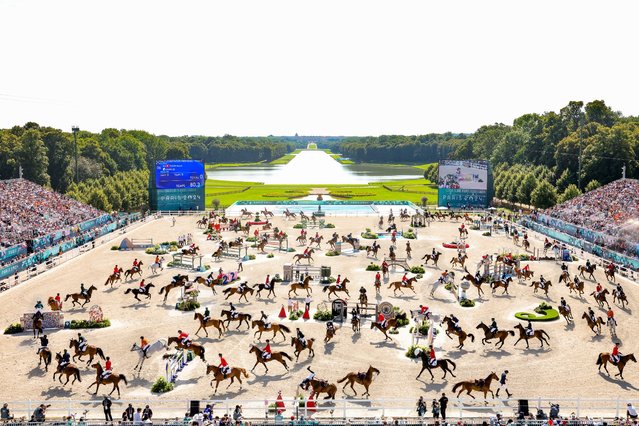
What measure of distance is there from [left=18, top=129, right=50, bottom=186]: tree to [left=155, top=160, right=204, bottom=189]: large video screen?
70.9 feet

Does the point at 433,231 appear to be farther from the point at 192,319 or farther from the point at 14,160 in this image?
the point at 14,160

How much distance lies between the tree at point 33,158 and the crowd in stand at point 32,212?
23.8m

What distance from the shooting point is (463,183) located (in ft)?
265

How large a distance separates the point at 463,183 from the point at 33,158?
204ft

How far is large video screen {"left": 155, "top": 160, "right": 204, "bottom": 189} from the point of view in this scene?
77.4m

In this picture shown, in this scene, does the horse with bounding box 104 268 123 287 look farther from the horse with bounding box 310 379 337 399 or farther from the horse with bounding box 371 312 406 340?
the horse with bounding box 310 379 337 399

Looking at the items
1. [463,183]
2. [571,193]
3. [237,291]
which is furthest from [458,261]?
[571,193]

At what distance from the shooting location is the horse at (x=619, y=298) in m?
33.8

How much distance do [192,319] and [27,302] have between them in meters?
11.3

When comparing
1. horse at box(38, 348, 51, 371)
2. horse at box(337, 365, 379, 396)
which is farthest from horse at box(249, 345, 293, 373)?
horse at box(38, 348, 51, 371)

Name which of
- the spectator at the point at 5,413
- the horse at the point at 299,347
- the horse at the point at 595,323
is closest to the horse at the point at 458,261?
the horse at the point at 595,323

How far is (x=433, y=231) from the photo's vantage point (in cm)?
6375

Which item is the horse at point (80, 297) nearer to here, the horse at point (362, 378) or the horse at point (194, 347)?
the horse at point (194, 347)

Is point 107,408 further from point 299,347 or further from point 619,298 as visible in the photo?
point 619,298
